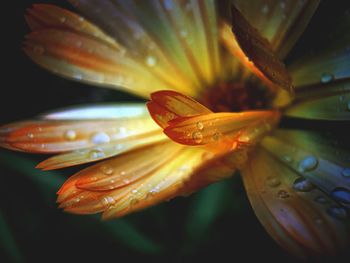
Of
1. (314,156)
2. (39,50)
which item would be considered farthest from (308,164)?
(39,50)

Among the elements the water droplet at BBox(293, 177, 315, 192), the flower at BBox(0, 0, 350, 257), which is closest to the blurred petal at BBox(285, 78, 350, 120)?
the flower at BBox(0, 0, 350, 257)

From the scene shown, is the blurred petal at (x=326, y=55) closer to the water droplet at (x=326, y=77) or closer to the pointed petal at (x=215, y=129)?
the water droplet at (x=326, y=77)

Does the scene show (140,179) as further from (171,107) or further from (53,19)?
(53,19)

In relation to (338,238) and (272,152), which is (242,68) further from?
(338,238)

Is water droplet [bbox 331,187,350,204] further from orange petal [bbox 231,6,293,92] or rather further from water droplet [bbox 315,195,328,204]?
orange petal [bbox 231,6,293,92]

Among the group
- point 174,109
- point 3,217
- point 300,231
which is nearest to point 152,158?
point 174,109

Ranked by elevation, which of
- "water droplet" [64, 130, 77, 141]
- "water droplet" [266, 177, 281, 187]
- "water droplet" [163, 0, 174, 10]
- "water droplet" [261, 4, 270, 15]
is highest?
"water droplet" [163, 0, 174, 10]
